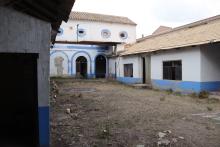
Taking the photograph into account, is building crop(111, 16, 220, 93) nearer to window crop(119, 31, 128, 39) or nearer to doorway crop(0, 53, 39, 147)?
doorway crop(0, 53, 39, 147)

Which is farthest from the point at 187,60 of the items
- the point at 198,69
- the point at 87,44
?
the point at 87,44

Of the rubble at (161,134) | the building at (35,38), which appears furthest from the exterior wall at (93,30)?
the building at (35,38)

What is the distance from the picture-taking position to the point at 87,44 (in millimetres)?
33938

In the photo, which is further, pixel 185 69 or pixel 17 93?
pixel 185 69

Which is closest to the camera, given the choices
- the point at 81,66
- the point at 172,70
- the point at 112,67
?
the point at 172,70

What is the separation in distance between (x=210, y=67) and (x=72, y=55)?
22060 mm

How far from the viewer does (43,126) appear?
6.27m

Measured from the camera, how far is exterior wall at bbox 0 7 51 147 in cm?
581

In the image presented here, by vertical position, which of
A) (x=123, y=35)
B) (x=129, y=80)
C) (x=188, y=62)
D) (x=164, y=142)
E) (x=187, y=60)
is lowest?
(x=164, y=142)

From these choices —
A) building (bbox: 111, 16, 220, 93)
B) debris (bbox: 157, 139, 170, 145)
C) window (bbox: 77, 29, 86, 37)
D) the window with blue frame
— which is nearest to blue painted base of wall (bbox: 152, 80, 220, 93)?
building (bbox: 111, 16, 220, 93)

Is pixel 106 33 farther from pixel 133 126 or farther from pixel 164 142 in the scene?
pixel 164 142

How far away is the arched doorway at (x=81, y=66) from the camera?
3712 cm

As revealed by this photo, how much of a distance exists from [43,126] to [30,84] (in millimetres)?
3487

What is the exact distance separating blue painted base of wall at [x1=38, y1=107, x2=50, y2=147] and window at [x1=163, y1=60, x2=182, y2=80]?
525 inches
